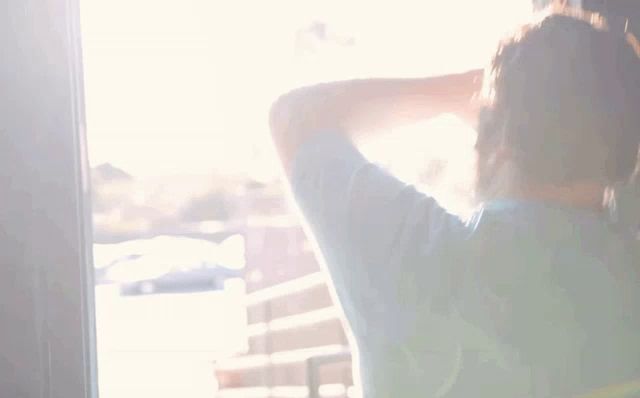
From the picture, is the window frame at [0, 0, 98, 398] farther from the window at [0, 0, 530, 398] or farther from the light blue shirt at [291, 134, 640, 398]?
the light blue shirt at [291, 134, 640, 398]

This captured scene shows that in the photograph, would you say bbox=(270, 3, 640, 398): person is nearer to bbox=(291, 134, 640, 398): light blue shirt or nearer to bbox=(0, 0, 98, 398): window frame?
bbox=(291, 134, 640, 398): light blue shirt

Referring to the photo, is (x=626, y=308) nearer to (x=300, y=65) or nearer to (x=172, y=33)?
(x=300, y=65)

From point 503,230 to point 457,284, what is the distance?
0.21ft

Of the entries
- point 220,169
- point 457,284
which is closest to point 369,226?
point 457,284

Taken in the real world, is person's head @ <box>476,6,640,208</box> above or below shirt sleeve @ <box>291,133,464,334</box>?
above

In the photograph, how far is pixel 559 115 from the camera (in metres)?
0.72

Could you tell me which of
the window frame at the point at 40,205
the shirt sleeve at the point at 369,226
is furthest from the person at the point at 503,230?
the window frame at the point at 40,205

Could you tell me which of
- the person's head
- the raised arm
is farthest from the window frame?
the person's head

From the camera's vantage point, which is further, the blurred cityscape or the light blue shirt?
the blurred cityscape

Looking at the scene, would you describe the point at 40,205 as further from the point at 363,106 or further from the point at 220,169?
the point at 363,106

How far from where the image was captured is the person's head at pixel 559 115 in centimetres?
71

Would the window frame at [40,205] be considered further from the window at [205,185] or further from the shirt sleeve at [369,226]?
the shirt sleeve at [369,226]

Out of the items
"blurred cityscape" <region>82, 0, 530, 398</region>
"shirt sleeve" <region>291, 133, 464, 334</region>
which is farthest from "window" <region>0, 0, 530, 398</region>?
"shirt sleeve" <region>291, 133, 464, 334</region>

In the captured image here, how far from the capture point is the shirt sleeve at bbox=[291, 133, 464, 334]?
2.15 ft
